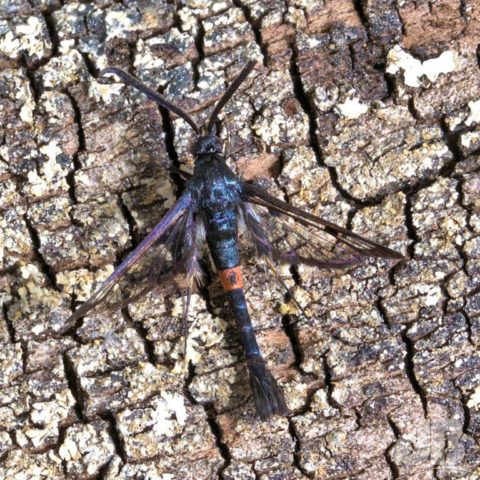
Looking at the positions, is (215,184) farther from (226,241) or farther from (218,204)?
(226,241)

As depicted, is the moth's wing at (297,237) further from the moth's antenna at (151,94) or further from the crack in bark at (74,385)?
the crack in bark at (74,385)

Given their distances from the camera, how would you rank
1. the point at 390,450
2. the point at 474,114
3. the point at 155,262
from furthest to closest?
the point at 155,262 < the point at 474,114 < the point at 390,450

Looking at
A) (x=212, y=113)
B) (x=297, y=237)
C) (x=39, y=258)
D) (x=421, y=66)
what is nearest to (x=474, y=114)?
(x=421, y=66)

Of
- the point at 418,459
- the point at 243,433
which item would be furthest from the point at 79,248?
the point at 418,459

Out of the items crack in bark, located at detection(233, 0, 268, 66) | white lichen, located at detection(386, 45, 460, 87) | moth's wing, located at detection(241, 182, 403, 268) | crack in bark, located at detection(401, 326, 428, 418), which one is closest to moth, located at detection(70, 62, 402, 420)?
moth's wing, located at detection(241, 182, 403, 268)

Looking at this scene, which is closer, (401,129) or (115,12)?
(401,129)

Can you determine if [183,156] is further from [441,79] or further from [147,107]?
[441,79]
